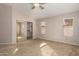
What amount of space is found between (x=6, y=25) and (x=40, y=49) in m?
0.72

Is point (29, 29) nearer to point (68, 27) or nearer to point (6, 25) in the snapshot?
point (6, 25)

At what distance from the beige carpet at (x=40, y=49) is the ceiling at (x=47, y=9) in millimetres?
504

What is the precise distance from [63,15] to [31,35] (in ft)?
2.17

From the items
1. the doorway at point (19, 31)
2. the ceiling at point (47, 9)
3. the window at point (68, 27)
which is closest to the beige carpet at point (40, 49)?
the doorway at point (19, 31)

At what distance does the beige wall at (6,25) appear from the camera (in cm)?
225

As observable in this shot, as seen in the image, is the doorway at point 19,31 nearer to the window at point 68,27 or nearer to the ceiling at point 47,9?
the ceiling at point 47,9

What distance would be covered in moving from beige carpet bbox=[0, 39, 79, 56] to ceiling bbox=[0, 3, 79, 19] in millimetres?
504

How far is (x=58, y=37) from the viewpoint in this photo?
2293 mm

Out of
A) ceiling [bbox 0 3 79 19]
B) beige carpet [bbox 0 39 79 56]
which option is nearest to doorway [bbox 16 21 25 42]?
beige carpet [bbox 0 39 79 56]

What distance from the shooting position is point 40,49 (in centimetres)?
226

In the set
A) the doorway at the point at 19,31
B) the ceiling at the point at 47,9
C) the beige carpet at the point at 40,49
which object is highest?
the ceiling at the point at 47,9

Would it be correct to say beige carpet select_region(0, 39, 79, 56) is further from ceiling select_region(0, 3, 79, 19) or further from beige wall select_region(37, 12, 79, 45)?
ceiling select_region(0, 3, 79, 19)

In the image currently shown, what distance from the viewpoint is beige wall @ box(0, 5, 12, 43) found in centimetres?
225

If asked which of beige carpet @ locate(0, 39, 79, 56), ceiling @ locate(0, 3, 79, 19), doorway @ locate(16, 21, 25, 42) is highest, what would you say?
ceiling @ locate(0, 3, 79, 19)
